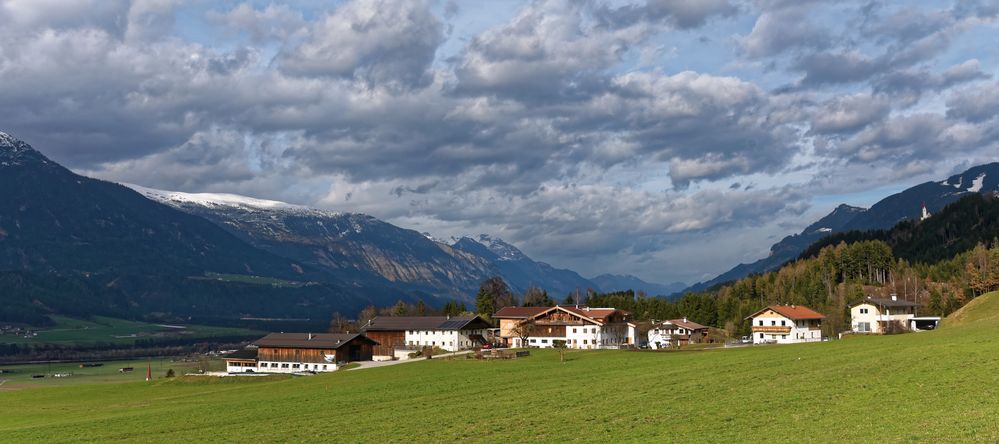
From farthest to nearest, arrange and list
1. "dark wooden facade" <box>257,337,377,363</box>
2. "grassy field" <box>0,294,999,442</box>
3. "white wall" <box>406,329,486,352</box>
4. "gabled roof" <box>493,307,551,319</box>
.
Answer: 1. "gabled roof" <box>493,307,551,319</box>
2. "white wall" <box>406,329,486,352</box>
3. "dark wooden facade" <box>257,337,377,363</box>
4. "grassy field" <box>0,294,999,442</box>

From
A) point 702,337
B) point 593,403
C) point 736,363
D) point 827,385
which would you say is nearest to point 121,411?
point 593,403

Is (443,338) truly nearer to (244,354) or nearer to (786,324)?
(244,354)

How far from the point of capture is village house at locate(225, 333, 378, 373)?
452 ft

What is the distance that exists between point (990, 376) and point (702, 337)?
380 ft

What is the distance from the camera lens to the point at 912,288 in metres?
189

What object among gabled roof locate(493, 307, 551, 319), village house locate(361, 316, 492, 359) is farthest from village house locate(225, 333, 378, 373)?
gabled roof locate(493, 307, 551, 319)

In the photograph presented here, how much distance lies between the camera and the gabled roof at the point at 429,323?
152375mm

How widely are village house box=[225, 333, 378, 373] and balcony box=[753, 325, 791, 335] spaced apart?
2765 inches

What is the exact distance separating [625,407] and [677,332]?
383 ft

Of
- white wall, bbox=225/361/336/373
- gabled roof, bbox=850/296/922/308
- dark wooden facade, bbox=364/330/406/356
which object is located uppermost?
gabled roof, bbox=850/296/922/308

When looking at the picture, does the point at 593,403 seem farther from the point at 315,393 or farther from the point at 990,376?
the point at 315,393

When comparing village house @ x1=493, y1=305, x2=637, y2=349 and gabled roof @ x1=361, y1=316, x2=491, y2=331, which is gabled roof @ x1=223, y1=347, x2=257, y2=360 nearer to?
gabled roof @ x1=361, y1=316, x2=491, y2=331

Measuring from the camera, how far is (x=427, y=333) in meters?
154

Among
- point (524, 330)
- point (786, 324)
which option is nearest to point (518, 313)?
point (524, 330)
